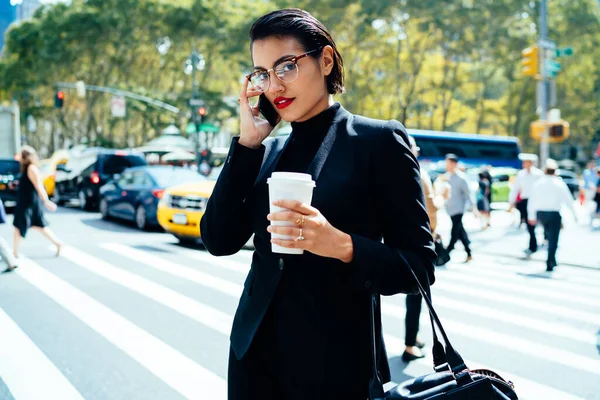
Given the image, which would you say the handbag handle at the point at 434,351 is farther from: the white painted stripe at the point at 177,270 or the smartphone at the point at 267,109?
the white painted stripe at the point at 177,270

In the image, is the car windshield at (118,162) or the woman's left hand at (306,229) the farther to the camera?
the car windshield at (118,162)

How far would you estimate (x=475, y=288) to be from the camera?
9.09 metres

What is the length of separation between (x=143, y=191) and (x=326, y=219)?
1351 cm

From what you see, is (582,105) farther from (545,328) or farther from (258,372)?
(258,372)

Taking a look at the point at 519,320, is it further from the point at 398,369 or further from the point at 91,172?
the point at 91,172

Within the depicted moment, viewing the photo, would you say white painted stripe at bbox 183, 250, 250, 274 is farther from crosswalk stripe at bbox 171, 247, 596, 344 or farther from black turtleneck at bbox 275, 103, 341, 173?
black turtleneck at bbox 275, 103, 341, 173

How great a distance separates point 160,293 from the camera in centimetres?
794

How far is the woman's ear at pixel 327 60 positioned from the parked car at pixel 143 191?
12.8 meters

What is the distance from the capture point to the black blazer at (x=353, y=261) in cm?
176

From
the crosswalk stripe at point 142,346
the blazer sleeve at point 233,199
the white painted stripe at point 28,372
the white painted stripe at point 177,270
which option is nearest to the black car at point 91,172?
the white painted stripe at point 177,270

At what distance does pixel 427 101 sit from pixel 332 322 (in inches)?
1588

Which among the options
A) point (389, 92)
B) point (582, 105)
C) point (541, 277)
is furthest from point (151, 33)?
point (541, 277)

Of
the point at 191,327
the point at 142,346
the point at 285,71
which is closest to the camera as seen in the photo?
the point at 285,71

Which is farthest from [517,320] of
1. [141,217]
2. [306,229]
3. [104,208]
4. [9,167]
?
[9,167]
